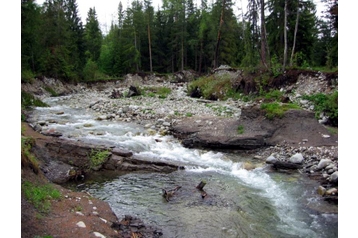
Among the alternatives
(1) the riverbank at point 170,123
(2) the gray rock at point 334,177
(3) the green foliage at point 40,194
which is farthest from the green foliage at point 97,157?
(2) the gray rock at point 334,177

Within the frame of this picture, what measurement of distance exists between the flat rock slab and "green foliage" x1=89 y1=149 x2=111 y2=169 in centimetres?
350

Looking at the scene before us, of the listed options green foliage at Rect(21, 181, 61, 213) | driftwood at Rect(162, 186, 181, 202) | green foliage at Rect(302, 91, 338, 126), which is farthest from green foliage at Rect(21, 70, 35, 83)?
green foliage at Rect(302, 91, 338, 126)

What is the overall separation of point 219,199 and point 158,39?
48.6m

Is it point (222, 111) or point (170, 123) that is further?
point (222, 111)

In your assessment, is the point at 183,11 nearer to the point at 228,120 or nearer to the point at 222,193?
the point at 228,120

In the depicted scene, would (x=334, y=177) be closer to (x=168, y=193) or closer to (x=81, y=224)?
(x=168, y=193)

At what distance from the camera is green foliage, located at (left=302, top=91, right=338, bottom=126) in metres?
11.9

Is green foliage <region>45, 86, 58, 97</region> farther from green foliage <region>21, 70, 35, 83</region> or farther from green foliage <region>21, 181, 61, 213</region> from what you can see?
green foliage <region>21, 181, 61, 213</region>

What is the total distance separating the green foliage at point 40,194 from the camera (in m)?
4.79

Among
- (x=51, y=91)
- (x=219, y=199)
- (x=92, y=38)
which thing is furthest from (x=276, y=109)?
(x=92, y=38)

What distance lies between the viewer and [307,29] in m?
27.0

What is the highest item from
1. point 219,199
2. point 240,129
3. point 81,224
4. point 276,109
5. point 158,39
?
point 158,39

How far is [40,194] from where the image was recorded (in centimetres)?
515

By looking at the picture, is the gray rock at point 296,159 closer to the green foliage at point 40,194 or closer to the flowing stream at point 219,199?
the flowing stream at point 219,199
